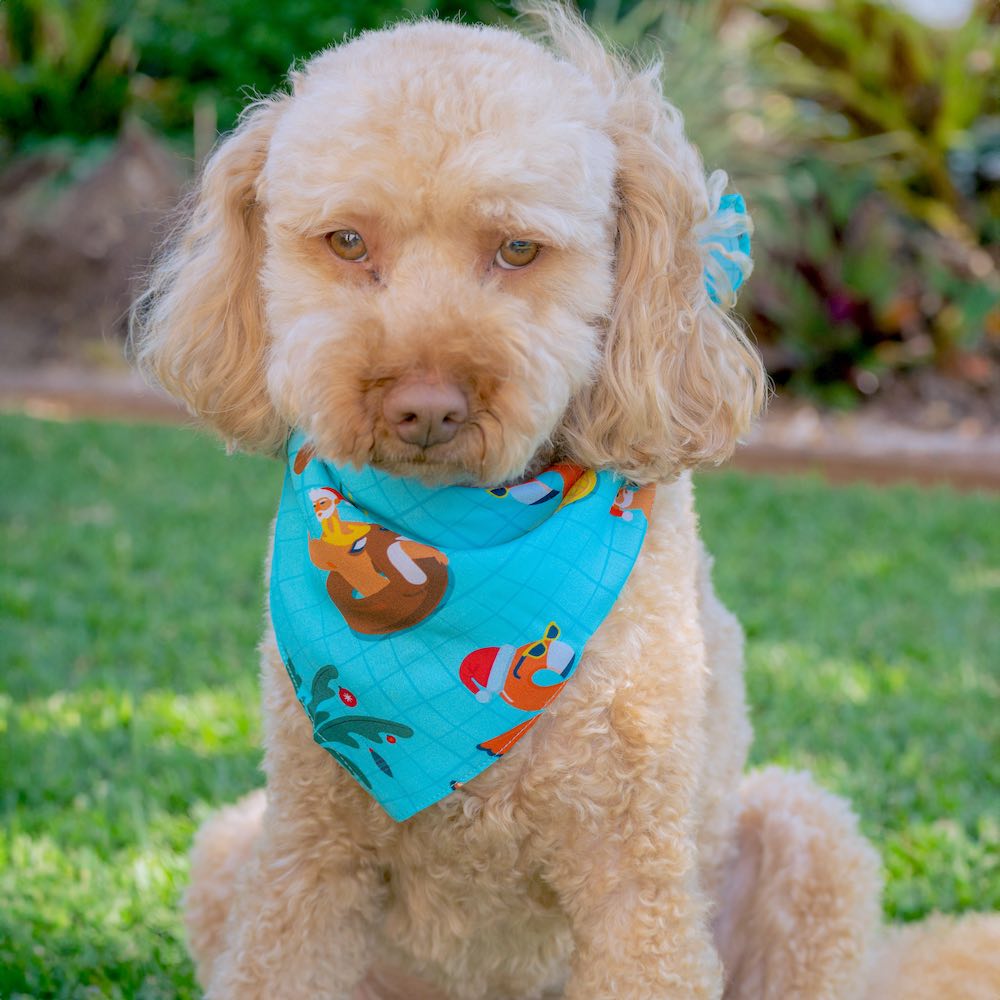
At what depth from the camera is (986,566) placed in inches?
219

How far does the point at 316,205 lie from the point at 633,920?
1.27m

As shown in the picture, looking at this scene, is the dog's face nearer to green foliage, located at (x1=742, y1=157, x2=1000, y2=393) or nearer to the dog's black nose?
the dog's black nose

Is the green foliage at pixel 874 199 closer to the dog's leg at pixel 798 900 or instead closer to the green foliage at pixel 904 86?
the green foliage at pixel 904 86

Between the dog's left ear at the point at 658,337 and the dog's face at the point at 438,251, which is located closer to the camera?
the dog's face at the point at 438,251

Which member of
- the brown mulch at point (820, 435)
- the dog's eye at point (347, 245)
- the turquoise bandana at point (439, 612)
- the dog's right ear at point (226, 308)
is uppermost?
the dog's eye at point (347, 245)

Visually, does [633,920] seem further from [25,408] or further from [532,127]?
[25,408]

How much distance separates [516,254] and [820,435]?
6.17 m

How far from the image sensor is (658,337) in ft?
6.97

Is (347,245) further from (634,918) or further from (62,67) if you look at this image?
(62,67)

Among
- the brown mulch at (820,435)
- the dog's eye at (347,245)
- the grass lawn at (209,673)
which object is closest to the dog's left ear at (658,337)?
the dog's eye at (347,245)

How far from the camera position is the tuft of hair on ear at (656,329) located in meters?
2.11

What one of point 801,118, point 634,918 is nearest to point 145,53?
point 801,118

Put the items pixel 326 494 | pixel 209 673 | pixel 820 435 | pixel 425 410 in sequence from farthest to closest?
pixel 820 435 < pixel 209 673 < pixel 326 494 < pixel 425 410

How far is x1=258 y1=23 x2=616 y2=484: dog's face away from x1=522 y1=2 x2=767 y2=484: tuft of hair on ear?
0.07m
